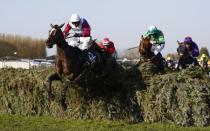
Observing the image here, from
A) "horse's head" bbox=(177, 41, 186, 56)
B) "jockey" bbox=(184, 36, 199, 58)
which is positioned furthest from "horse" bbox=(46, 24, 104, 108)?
"jockey" bbox=(184, 36, 199, 58)

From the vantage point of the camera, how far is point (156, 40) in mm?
14633

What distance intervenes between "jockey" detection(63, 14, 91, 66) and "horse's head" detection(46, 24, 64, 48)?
780mm

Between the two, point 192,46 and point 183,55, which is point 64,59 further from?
point 192,46

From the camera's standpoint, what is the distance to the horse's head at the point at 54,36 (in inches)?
500

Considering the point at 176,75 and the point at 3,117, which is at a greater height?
the point at 176,75

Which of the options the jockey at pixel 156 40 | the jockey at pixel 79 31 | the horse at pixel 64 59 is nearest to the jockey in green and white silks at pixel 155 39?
the jockey at pixel 156 40

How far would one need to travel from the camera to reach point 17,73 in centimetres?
1507

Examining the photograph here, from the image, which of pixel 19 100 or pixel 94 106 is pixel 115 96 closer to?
pixel 94 106

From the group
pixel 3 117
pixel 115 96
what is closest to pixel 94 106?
pixel 115 96

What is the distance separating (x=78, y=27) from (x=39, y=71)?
6.47 ft

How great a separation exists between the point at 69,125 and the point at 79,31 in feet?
10.4

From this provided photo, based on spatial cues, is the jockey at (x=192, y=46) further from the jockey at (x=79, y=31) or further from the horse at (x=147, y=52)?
the jockey at (x=79, y=31)

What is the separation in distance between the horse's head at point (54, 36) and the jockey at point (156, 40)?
2984 millimetres

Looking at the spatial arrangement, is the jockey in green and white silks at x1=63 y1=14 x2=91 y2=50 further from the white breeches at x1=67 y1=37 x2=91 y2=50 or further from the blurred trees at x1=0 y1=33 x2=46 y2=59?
the blurred trees at x1=0 y1=33 x2=46 y2=59
